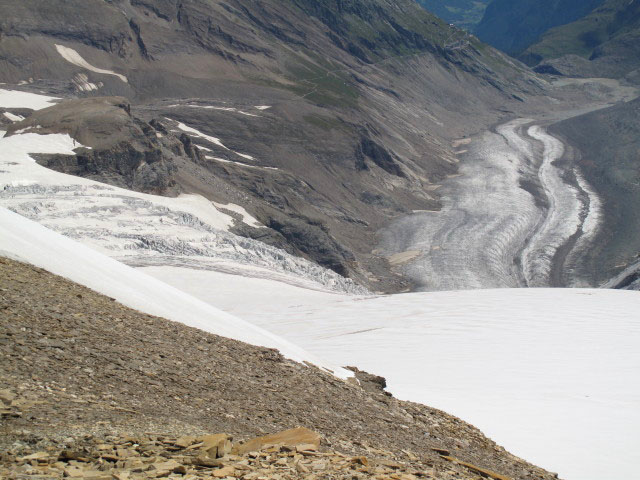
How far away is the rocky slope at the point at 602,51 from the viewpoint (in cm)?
16800

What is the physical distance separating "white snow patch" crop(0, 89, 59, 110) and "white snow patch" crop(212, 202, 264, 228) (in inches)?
955

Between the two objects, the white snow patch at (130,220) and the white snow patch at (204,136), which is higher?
the white snow patch at (204,136)

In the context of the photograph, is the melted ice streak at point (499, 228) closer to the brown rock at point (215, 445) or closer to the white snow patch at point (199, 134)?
the white snow patch at point (199, 134)

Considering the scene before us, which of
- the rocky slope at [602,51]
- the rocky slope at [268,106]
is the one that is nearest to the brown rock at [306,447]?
the rocky slope at [268,106]

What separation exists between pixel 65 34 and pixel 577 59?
138m

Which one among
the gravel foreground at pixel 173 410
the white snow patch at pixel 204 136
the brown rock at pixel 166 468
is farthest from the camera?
the white snow patch at pixel 204 136

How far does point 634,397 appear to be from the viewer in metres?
13.9

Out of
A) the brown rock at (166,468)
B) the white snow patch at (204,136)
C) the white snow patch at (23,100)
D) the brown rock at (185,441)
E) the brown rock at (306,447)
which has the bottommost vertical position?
the brown rock at (166,468)

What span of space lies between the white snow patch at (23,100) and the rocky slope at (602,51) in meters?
137

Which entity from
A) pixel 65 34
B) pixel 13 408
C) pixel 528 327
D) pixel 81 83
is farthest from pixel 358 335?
pixel 65 34

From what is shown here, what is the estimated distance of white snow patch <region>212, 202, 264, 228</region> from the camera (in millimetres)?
45000

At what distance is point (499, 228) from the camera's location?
198ft

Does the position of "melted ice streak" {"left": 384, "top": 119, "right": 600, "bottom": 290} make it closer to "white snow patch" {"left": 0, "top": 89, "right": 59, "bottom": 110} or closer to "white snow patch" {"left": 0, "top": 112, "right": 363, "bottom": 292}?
"white snow patch" {"left": 0, "top": 112, "right": 363, "bottom": 292}

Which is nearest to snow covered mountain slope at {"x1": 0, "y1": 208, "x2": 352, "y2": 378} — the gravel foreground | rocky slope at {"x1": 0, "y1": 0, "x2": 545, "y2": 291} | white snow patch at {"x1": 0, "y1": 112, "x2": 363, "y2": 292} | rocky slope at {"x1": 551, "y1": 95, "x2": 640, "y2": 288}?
the gravel foreground
